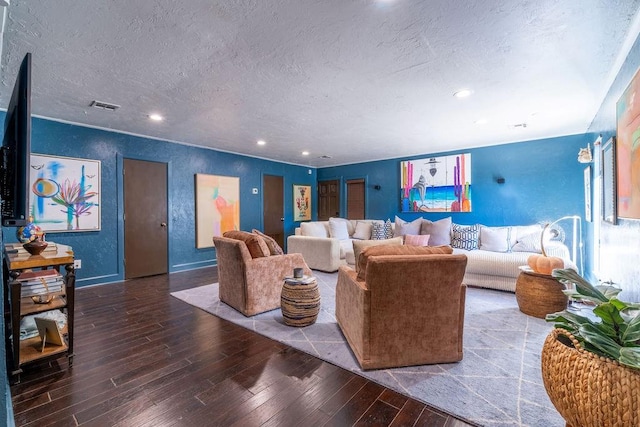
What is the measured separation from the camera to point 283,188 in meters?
7.23

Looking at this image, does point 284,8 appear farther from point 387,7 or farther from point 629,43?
point 629,43

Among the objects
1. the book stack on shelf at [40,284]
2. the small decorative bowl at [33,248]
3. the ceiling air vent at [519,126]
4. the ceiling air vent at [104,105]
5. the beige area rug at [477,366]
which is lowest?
the beige area rug at [477,366]

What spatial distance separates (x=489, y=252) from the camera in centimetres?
422

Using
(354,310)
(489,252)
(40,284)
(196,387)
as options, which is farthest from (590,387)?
(489,252)

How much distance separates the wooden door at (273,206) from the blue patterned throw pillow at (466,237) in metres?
3.98

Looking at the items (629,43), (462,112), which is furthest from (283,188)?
(629,43)

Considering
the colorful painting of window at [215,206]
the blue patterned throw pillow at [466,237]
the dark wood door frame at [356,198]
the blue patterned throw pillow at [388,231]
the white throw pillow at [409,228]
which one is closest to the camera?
the blue patterned throw pillow at [466,237]

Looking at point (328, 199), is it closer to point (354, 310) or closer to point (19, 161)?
point (354, 310)

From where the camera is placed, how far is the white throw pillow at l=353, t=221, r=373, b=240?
243 inches

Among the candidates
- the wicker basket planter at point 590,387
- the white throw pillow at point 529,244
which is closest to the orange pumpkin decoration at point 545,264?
the white throw pillow at point 529,244

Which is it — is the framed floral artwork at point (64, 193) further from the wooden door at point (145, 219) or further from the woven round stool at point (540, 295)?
the woven round stool at point (540, 295)

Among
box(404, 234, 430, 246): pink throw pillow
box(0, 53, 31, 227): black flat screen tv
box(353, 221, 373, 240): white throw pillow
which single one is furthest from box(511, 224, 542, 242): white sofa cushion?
box(0, 53, 31, 227): black flat screen tv

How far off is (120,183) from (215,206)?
1.65m

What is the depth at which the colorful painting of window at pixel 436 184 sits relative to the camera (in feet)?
18.7
